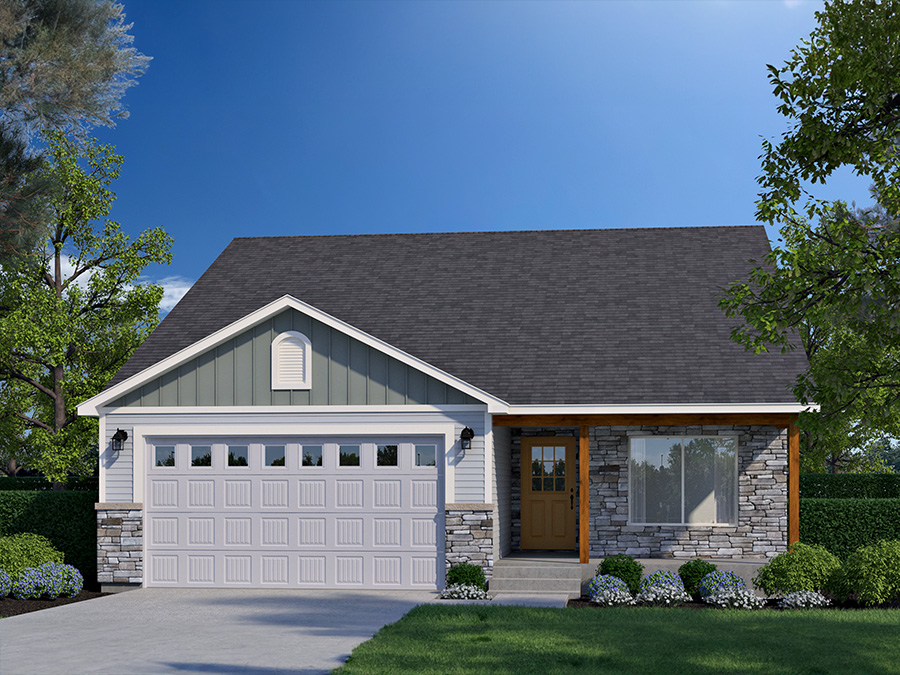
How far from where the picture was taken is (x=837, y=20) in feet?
32.0

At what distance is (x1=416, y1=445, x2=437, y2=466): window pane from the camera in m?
15.2

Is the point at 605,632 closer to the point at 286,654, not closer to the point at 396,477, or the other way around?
the point at 286,654

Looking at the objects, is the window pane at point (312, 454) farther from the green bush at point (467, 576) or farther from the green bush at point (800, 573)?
the green bush at point (800, 573)

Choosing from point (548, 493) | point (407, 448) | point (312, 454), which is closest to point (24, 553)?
point (312, 454)

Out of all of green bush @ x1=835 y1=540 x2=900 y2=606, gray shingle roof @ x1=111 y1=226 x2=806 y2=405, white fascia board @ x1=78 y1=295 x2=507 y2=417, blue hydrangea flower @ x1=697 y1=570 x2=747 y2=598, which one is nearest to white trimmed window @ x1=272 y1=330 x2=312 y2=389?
white fascia board @ x1=78 y1=295 x2=507 y2=417

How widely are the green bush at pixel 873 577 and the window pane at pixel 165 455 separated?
414 inches

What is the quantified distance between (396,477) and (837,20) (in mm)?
9206

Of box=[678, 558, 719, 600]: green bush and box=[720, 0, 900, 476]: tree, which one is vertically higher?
box=[720, 0, 900, 476]: tree

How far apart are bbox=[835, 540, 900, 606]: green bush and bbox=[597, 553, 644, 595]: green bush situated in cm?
278

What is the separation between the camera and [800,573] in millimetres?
13500

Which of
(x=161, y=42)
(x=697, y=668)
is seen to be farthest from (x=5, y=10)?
(x=697, y=668)

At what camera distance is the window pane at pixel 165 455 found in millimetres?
15789

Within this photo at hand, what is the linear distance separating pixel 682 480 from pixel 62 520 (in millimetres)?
10798

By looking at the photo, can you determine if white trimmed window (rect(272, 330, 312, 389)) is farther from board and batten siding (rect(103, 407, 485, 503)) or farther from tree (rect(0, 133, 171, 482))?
tree (rect(0, 133, 171, 482))
